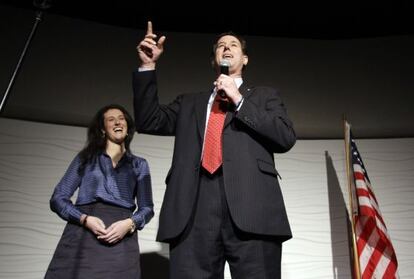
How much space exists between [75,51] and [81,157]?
1186 mm

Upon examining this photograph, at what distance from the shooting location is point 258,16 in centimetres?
323

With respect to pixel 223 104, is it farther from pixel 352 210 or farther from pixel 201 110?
pixel 352 210

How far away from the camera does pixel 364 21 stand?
324 cm

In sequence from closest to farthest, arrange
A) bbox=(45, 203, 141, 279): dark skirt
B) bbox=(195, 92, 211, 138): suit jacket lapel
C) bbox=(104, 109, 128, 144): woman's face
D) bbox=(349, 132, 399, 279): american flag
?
Answer: bbox=(195, 92, 211, 138): suit jacket lapel → bbox=(45, 203, 141, 279): dark skirt → bbox=(104, 109, 128, 144): woman's face → bbox=(349, 132, 399, 279): american flag

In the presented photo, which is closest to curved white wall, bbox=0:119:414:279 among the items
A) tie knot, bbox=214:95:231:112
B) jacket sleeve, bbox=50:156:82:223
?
jacket sleeve, bbox=50:156:82:223

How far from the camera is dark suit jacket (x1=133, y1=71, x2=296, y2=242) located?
1.30m

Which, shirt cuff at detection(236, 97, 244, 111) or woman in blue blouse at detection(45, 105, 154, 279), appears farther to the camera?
woman in blue blouse at detection(45, 105, 154, 279)

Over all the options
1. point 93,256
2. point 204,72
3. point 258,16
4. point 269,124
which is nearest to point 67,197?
point 93,256

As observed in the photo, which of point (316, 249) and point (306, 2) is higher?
point (306, 2)

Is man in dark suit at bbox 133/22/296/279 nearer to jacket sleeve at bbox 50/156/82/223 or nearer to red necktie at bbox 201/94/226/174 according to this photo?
red necktie at bbox 201/94/226/174

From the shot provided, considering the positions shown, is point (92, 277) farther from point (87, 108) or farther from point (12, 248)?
point (87, 108)

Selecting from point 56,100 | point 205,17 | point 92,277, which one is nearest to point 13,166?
point 56,100

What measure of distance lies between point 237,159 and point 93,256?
899mm

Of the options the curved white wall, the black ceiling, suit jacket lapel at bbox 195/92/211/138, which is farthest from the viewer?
the black ceiling
